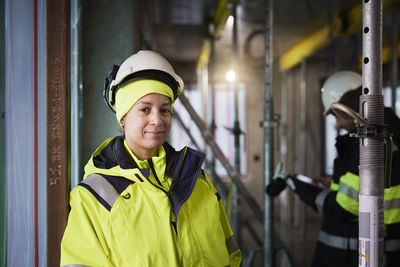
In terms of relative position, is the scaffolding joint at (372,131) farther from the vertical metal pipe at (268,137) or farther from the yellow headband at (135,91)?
the vertical metal pipe at (268,137)

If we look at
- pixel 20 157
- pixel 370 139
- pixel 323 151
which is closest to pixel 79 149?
pixel 20 157

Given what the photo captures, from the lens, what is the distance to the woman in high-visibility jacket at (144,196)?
1113mm

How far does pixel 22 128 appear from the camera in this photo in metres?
1.32

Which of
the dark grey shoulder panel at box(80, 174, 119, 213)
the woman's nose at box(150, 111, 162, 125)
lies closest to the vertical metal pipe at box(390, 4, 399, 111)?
the woman's nose at box(150, 111, 162, 125)

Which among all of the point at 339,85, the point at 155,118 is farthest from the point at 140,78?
the point at 339,85

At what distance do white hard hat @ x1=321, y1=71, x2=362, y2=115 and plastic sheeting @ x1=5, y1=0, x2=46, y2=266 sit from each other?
186cm

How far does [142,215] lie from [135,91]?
0.40m

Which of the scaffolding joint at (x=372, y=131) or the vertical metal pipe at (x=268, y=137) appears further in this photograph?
the vertical metal pipe at (x=268, y=137)

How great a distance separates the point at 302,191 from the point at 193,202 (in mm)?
1224

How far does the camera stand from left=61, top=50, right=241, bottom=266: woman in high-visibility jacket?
111cm

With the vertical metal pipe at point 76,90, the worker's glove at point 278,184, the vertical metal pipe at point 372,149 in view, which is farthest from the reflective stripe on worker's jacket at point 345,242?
the vertical metal pipe at point 76,90

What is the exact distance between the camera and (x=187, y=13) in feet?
14.6

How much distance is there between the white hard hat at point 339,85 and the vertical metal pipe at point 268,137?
413 millimetres

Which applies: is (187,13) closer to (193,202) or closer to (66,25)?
(66,25)
